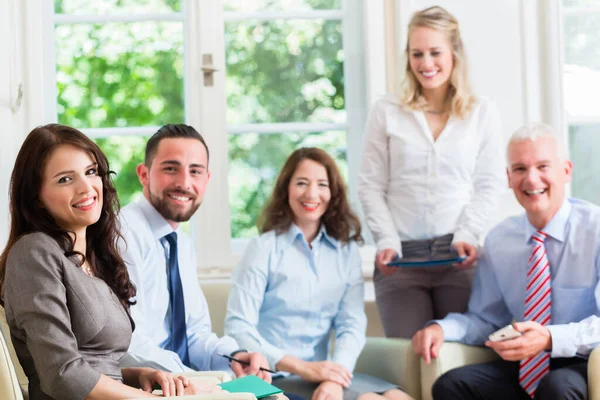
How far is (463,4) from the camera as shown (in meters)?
3.51

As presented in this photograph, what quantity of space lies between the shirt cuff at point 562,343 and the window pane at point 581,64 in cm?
137

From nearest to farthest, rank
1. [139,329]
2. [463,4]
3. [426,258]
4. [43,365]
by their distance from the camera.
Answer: [43,365], [139,329], [426,258], [463,4]

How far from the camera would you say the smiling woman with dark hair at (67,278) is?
5.74 feet

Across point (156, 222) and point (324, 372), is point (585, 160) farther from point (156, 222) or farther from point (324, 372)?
point (156, 222)

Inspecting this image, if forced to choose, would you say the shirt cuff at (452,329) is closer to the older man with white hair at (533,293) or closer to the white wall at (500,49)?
the older man with white hair at (533,293)

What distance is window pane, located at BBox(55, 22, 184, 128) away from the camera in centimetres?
361

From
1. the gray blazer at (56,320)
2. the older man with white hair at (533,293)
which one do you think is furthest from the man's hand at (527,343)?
the gray blazer at (56,320)

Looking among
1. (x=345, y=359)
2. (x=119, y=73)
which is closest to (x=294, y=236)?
(x=345, y=359)

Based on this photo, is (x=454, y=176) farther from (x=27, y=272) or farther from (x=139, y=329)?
(x=27, y=272)

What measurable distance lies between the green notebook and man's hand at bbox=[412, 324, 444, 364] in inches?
32.7

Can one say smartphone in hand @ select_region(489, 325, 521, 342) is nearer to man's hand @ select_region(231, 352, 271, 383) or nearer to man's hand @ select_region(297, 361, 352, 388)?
man's hand @ select_region(297, 361, 352, 388)

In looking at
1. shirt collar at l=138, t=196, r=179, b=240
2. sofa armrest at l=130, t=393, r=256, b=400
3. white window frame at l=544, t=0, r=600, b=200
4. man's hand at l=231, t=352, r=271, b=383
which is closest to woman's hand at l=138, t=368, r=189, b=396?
sofa armrest at l=130, t=393, r=256, b=400

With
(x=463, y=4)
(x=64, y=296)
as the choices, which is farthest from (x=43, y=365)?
(x=463, y=4)

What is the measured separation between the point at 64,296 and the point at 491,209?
1776 millimetres
